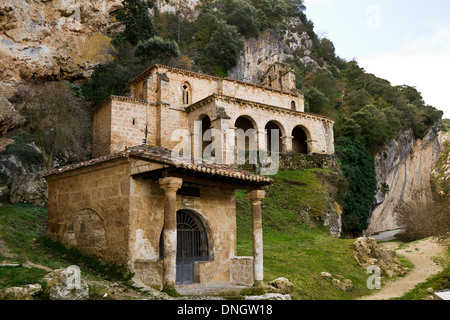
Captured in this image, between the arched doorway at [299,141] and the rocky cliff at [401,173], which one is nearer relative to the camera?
the arched doorway at [299,141]

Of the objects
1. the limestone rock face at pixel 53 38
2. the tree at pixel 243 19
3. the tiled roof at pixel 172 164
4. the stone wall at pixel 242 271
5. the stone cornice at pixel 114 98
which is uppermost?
the tree at pixel 243 19

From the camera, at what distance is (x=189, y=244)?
44.8 ft

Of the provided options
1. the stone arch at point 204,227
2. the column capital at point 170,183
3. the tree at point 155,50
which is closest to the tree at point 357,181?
the tree at point 155,50

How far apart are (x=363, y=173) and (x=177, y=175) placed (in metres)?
31.0

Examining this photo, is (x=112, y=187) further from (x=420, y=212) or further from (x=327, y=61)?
(x=327, y=61)

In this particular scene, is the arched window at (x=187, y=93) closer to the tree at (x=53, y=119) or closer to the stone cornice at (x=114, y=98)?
the stone cornice at (x=114, y=98)

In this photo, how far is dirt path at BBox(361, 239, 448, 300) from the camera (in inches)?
672

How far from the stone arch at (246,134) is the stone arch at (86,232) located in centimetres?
2168

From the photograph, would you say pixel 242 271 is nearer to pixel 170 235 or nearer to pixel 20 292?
pixel 170 235

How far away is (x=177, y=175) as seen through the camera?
1182cm

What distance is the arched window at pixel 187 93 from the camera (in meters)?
35.5

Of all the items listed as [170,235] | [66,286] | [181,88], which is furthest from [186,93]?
[66,286]

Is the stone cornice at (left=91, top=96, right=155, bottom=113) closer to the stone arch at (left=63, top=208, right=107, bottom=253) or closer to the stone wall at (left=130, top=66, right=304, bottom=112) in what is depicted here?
the stone wall at (left=130, top=66, right=304, bottom=112)

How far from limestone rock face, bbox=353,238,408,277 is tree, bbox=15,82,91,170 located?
1743 cm
